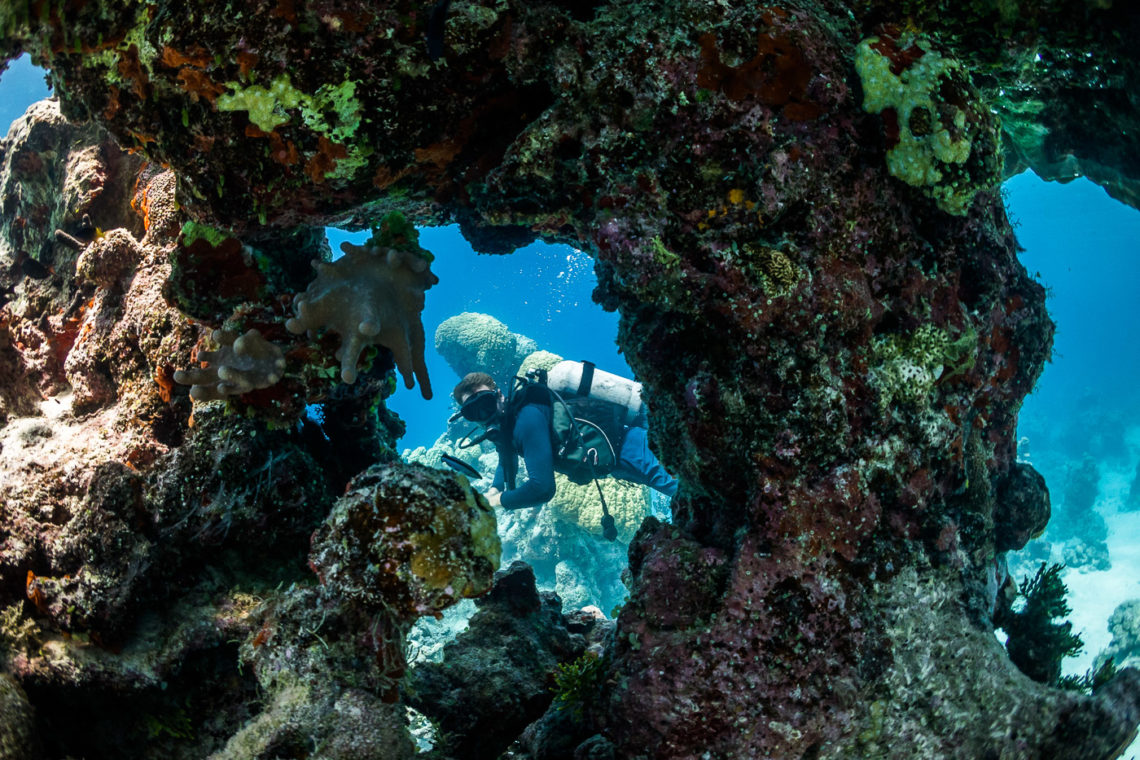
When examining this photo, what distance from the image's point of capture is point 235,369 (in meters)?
3.25

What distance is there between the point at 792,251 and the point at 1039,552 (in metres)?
24.1

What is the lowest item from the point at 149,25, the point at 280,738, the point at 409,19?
the point at 280,738

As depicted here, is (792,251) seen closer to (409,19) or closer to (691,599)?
(691,599)

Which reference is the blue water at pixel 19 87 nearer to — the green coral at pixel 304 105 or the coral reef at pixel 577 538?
the coral reef at pixel 577 538

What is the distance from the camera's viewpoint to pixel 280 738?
2.30 metres

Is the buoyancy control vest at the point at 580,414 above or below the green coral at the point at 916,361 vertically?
above

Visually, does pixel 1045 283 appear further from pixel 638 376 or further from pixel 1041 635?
pixel 638 376

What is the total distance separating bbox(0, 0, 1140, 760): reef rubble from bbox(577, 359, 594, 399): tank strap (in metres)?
6.08

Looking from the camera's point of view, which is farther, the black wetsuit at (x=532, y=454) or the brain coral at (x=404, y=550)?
the black wetsuit at (x=532, y=454)

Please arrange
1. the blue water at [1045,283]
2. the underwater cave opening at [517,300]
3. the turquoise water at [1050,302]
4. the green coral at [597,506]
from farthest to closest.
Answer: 1. the underwater cave opening at [517,300]
2. the blue water at [1045,283]
3. the turquoise water at [1050,302]
4. the green coral at [597,506]

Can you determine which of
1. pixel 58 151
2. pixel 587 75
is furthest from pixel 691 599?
pixel 58 151

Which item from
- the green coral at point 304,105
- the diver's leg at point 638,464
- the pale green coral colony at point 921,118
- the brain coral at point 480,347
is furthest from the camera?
the brain coral at point 480,347

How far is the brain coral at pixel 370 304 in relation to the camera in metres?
3.37

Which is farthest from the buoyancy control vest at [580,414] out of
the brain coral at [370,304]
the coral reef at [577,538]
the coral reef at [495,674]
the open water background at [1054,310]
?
the open water background at [1054,310]
